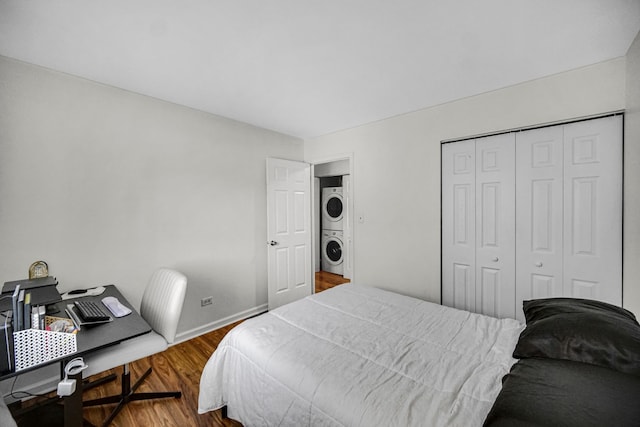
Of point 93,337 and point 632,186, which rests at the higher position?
point 632,186

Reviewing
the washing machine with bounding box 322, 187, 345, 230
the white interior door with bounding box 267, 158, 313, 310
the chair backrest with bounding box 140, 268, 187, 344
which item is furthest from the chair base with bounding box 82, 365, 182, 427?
the washing machine with bounding box 322, 187, 345, 230

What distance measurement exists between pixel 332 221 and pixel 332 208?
26 cm

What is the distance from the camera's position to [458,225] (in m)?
2.63

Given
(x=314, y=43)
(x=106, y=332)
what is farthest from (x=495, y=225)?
(x=106, y=332)

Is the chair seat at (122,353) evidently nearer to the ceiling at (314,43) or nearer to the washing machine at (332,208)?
the ceiling at (314,43)

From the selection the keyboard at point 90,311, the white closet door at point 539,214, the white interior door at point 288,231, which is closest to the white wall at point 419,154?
the white closet door at point 539,214

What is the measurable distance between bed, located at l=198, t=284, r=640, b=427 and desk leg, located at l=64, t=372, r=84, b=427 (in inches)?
23.8

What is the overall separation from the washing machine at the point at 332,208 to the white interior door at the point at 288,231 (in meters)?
1.29

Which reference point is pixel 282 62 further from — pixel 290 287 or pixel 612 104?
pixel 290 287

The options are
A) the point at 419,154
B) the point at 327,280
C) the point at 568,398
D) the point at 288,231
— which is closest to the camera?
the point at 568,398

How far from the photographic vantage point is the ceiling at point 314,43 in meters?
1.41

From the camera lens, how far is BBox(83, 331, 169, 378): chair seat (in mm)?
1540

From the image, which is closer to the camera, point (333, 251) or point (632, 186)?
point (632, 186)

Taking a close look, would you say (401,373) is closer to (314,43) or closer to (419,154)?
(314,43)
